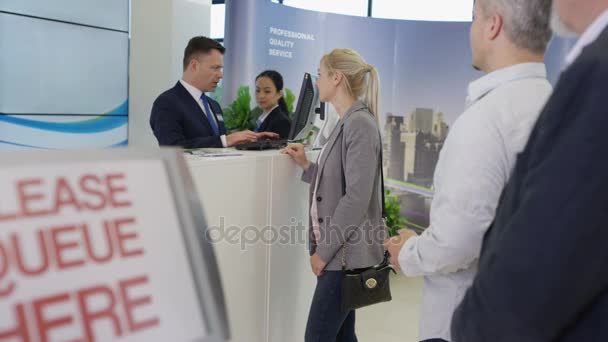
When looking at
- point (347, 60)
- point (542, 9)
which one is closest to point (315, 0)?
point (347, 60)

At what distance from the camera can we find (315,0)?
18.6 feet

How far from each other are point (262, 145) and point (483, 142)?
1278 mm

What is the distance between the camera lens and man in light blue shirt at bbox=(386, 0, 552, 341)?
1.38 meters

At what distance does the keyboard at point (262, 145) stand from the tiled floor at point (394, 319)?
1728 mm

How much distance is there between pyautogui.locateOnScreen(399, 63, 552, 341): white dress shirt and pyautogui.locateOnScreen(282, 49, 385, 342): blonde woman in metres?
0.78

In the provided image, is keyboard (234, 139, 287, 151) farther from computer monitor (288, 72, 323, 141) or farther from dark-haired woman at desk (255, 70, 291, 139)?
dark-haired woman at desk (255, 70, 291, 139)

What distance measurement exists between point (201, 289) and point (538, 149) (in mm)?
551

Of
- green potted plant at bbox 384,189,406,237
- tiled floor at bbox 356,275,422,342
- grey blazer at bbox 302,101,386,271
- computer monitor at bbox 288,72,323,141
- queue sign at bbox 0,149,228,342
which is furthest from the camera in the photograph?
green potted plant at bbox 384,189,406,237

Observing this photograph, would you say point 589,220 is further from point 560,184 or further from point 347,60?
point 347,60

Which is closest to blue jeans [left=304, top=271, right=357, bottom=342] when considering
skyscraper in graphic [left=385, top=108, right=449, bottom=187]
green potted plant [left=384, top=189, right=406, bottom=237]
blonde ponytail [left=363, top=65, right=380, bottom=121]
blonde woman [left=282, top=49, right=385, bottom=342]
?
blonde woman [left=282, top=49, right=385, bottom=342]

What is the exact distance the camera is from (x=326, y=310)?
91.1 inches

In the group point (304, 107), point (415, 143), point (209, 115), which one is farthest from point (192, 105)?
point (415, 143)

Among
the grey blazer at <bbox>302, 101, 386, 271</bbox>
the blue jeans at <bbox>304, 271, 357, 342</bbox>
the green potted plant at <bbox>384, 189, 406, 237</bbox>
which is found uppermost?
the grey blazer at <bbox>302, 101, 386, 271</bbox>

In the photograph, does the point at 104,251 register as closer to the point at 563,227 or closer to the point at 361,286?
the point at 563,227
